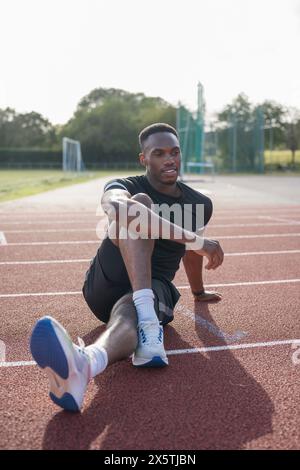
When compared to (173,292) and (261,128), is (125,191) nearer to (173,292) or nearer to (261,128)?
(173,292)

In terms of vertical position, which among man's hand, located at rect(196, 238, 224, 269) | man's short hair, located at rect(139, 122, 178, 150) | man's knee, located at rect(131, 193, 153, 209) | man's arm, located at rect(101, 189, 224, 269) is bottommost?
man's hand, located at rect(196, 238, 224, 269)

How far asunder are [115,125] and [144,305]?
54272 millimetres

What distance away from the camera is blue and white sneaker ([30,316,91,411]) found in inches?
79.7

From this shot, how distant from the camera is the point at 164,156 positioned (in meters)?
3.06

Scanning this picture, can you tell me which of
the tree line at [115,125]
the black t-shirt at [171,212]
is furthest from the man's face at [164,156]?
the tree line at [115,125]

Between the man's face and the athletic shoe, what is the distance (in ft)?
3.12

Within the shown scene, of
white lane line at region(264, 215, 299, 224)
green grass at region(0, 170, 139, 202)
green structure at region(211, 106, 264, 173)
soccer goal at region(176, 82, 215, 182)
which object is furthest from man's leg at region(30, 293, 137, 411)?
green structure at region(211, 106, 264, 173)

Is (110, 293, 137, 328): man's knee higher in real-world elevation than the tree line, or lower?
lower

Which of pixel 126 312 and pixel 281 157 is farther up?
pixel 281 157

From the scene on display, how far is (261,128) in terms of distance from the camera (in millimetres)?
33469

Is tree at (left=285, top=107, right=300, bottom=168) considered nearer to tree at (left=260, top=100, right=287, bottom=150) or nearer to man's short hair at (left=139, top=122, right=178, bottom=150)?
tree at (left=260, top=100, right=287, bottom=150)

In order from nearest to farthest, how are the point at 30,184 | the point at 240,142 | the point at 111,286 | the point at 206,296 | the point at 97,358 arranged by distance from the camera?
the point at 97,358 < the point at 111,286 < the point at 206,296 < the point at 30,184 < the point at 240,142

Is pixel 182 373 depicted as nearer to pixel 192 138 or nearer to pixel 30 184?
pixel 30 184

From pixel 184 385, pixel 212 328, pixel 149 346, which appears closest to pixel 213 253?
pixel 149 346
